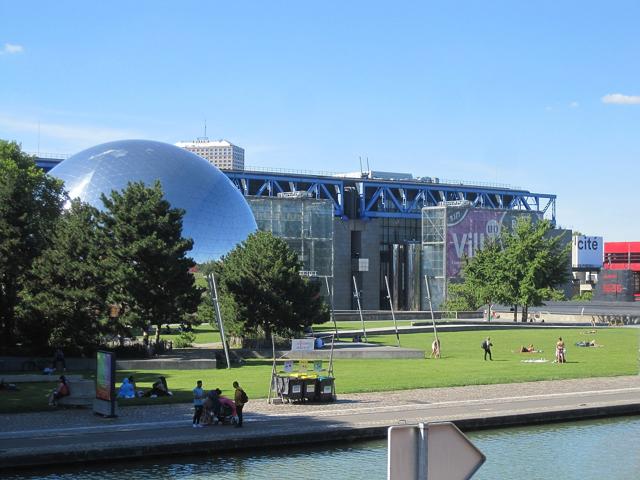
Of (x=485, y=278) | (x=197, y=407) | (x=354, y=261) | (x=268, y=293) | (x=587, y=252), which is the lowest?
(x=197, y=407)

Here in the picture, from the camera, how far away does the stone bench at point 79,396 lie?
31234mm

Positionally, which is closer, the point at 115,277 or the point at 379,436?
the point at 379,436

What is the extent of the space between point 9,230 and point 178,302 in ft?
32.0

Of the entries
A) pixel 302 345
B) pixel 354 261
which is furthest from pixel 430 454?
pixel 354 261

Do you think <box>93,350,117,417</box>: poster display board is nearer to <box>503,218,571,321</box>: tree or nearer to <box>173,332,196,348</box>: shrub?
<box>173,332,196,348</box>: shrub

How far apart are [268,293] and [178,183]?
43.3 metres

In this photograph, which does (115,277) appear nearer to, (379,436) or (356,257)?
(379,436)

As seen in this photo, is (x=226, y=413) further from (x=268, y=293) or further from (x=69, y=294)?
(x=268, y=293)

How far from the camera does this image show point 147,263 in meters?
52.4

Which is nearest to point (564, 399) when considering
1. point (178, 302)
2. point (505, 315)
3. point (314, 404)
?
point (314, 404)

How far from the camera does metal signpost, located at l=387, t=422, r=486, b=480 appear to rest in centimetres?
571

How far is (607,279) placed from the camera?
447 ft

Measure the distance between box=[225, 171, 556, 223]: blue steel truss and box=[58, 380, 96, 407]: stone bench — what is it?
10046 cm

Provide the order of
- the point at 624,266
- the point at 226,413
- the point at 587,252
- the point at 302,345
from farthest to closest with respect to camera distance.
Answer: the point at 624,266, the point at 587,252, the point at 302,345, the point at 226,413
